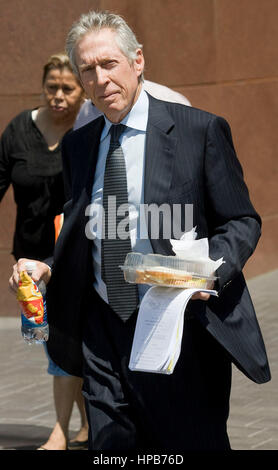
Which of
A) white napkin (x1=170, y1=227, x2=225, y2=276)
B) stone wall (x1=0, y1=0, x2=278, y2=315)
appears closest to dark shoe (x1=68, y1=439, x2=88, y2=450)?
white napkin (x1=170, y1=227, x2=225, y2=276)

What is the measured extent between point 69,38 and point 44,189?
84.4 inches

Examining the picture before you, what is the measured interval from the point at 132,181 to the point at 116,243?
210 millimetres

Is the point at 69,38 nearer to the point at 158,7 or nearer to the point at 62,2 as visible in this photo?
the point at 62,2

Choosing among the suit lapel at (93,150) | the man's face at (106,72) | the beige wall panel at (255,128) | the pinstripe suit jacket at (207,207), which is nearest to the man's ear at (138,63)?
the man's face at (106,72)

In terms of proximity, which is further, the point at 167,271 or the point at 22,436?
the point at 22,436

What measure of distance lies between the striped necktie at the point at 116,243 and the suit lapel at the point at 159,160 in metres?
0.09

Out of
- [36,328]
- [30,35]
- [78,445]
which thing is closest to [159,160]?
[36,328]

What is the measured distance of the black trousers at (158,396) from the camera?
3.72 metres

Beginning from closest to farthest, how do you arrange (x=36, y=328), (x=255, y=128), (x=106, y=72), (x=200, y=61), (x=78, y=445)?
(x=106, y=72), (x=36, y=328), (x=78, y=445), (x=200, y=61), (x=255, y=128)

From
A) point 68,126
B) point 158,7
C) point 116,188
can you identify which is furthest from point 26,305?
point 158,7

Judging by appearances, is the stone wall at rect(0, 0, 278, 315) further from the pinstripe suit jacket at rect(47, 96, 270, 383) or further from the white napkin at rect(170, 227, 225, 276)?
the white napkin at rect(170, 227, 225, 276)

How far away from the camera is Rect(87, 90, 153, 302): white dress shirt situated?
12.1 feet

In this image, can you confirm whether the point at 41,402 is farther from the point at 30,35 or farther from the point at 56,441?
the point at 30,35

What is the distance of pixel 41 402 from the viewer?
6.59 meters
